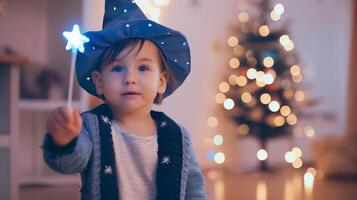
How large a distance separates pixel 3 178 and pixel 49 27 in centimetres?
129

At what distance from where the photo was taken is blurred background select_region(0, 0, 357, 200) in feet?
9.31

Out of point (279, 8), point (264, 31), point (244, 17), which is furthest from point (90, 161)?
point (279, 8)

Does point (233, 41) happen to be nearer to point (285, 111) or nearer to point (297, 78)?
point (297, 78)

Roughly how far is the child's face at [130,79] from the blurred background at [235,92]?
1276 mm

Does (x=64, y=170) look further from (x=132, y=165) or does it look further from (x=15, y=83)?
(x=15, y=83)

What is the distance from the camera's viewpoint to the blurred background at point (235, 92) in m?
2.84

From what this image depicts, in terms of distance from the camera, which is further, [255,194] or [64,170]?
[255,194]

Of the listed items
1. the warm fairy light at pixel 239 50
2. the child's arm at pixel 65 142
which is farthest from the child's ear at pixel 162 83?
the warm fairy light at pixel 239 50

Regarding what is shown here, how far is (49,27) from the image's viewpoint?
3.22m

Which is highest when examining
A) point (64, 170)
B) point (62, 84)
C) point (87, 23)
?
point (87, 23)

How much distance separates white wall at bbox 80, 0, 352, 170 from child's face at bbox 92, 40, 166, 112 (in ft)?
6.52

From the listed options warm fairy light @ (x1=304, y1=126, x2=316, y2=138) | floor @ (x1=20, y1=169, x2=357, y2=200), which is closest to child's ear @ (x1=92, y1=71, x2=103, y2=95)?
floor @ (x1=20, y1=169, x2=357, y2=200)

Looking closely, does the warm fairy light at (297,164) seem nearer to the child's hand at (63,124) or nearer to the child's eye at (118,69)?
the child's eye at (118,69)

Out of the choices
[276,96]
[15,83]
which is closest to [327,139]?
[276,96]
